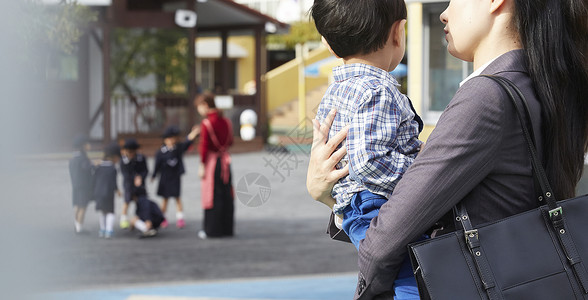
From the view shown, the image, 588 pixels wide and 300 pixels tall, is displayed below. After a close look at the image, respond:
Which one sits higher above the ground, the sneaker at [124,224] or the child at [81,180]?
the child at [81,180]

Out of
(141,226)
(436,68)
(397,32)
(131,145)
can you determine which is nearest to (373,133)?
(397,32)

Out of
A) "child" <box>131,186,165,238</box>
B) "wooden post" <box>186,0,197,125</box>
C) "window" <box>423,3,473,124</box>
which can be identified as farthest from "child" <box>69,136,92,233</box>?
"wooden post" <box>186,0,197,125</box>

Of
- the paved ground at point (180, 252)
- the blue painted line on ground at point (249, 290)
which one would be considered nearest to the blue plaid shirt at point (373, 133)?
the paved ground at point (180, 252)

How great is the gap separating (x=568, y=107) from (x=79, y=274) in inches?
225

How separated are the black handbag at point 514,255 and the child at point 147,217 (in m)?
7.26

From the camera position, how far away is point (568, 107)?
4.46ft

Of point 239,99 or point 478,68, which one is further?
point 239,99

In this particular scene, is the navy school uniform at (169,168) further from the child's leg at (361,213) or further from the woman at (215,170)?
the child's leg at (361,213)

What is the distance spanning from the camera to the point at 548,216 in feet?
4.25

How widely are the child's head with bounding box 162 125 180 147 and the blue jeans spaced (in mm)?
7539

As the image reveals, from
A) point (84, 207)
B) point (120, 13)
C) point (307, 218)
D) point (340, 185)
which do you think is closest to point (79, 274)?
point (84, 207)

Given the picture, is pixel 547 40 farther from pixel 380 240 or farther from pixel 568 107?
pixel 380 240

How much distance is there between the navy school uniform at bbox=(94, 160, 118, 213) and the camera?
26.9 feet

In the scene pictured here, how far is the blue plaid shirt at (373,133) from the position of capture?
4.65 ft
